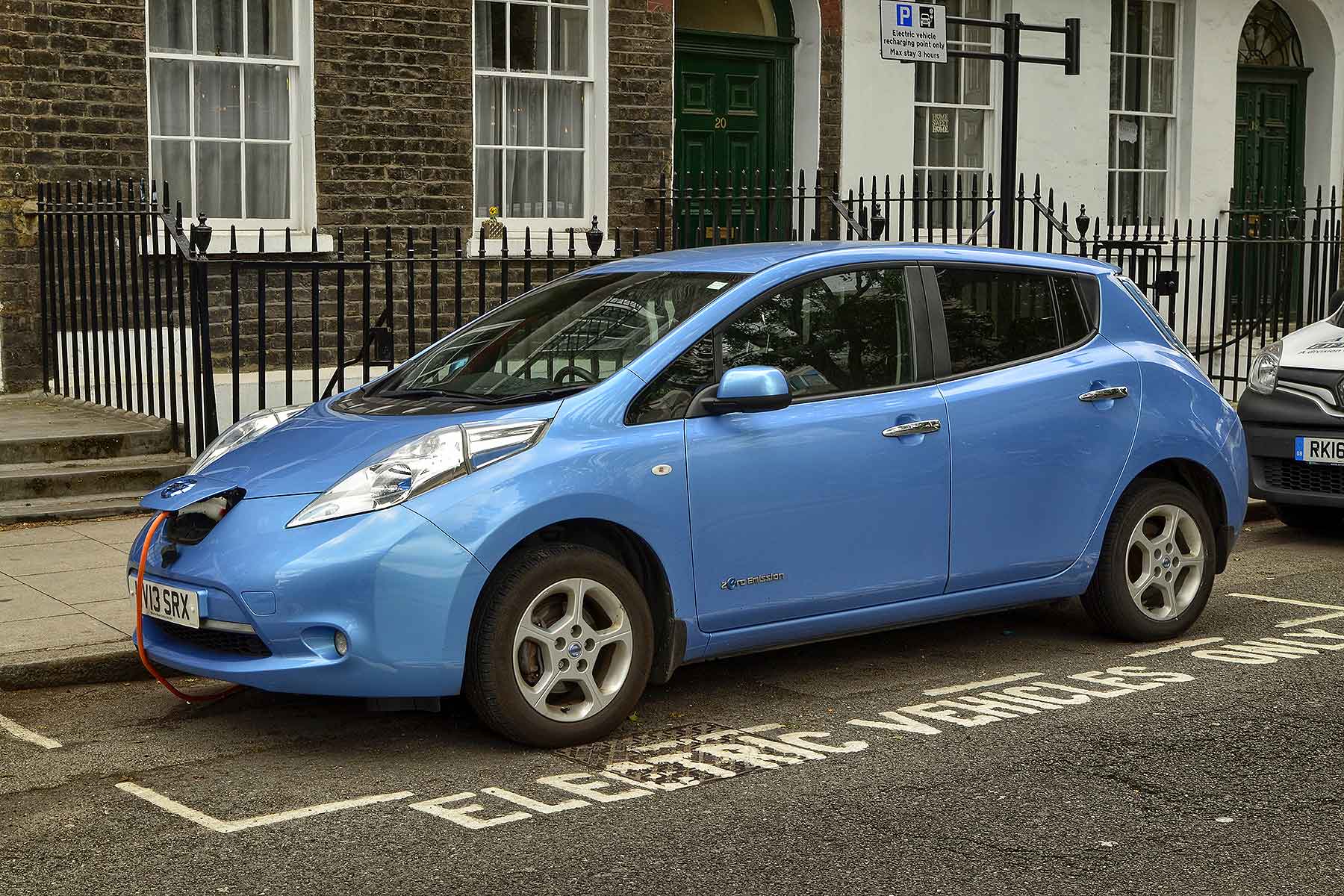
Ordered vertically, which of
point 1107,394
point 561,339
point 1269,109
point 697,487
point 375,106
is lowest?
point 697,487

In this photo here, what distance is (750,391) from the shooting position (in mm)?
5750

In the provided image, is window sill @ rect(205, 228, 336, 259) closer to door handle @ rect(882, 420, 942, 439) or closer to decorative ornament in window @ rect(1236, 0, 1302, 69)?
door handle @ rect(882, 420, 942, 439)

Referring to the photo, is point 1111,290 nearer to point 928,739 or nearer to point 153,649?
point 928,739

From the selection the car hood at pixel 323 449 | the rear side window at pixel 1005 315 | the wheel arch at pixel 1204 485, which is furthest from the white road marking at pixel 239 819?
the wheel arch at pixel 1204 485

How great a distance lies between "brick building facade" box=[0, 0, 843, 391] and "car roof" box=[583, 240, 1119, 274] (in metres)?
6.52

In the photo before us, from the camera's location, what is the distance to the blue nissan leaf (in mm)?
5348

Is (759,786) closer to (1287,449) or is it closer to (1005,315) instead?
(1005,315)

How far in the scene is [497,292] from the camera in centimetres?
1431

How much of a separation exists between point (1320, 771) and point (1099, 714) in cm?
86

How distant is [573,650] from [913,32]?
260 inches

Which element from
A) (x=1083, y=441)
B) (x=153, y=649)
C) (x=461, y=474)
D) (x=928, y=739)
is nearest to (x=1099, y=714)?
(x=928, y=739)

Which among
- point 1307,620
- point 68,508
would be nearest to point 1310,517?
point 1307,620

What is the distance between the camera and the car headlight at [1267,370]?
9906 millimetres

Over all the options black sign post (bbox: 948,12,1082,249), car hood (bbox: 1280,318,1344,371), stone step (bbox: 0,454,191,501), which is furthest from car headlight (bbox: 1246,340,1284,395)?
stone step (bbox: 0,454,191,501)
